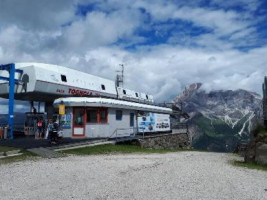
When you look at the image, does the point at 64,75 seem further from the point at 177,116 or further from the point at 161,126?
the point at 177,116

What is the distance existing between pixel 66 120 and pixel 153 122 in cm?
1274

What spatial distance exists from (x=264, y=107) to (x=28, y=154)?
15.7 metres

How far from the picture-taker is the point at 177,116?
52594 millimetres

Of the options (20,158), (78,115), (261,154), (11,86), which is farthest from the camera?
(11,86)

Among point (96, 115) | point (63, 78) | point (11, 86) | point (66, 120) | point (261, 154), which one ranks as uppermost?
point (63, 78)

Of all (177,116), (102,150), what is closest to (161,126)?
(177,116)

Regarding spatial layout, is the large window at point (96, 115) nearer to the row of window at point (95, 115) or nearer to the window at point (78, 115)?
the row of window at point (95, 115)

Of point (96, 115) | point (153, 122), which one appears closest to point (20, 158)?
point (96, 115)

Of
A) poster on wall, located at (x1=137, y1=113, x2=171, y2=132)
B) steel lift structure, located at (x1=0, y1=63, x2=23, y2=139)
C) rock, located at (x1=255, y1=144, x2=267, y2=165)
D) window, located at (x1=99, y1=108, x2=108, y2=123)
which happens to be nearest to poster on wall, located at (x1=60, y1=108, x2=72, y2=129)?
window, located at (x1=99, y1=108, x2=108, y2=123)

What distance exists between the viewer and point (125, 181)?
1239 centimetres


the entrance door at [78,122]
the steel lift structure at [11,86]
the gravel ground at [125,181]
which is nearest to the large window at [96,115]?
the entrance door at [78,122]

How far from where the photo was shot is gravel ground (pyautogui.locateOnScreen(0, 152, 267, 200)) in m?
10.3

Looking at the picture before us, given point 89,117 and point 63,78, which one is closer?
point 89,117

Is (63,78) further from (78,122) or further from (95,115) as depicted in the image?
(95,115)
